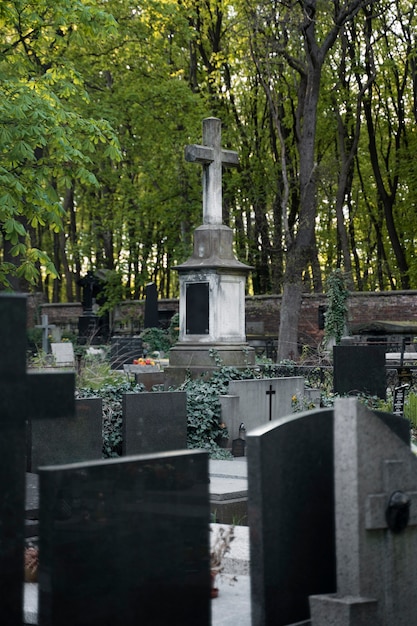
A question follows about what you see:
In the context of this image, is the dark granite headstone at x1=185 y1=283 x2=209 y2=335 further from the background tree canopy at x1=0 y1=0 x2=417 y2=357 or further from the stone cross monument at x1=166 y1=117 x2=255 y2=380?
the background tree canopy at x1=0 y1=0 x2=417 y2=357

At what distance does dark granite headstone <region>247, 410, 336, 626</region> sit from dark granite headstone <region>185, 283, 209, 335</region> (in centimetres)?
1081

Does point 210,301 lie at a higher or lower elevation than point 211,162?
lower

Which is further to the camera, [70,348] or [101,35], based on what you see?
[70,348]

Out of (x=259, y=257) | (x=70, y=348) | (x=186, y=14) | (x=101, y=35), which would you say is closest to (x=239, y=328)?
(x=101, y=35)

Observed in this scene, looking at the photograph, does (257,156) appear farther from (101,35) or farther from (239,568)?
(239,568)

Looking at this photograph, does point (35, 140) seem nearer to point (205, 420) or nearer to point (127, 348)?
point (205, 420)

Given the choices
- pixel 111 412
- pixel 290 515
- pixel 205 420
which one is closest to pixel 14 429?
pixel 290 515

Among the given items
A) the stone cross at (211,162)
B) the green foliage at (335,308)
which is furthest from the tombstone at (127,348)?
the stone cross at (211,162)

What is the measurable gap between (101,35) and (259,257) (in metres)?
21.7

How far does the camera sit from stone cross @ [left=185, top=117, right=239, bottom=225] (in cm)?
1545

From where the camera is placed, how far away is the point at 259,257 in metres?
35.9

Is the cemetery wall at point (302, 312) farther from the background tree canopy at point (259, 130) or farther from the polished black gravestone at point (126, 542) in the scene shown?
the polished black gravestone at point (126, 542)

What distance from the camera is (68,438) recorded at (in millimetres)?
9477

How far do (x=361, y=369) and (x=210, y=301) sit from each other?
2.71 m
